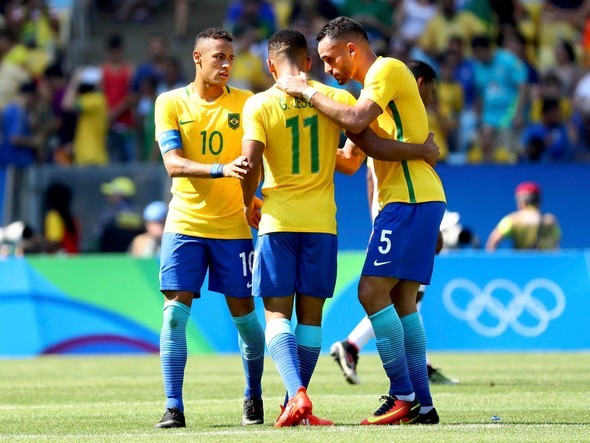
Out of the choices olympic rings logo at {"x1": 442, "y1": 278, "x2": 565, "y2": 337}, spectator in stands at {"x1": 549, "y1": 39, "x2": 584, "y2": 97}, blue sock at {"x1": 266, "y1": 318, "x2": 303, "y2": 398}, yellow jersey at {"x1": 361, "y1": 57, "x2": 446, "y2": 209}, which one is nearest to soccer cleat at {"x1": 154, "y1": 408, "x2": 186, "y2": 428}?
blue sock at {"x1": 266, "y1": 318, "x2": 303, "y2": 398}

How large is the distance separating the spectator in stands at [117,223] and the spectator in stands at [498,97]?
5.33 metres

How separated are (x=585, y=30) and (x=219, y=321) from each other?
973 centimetres

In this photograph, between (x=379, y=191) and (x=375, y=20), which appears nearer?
(x=379, y=191)

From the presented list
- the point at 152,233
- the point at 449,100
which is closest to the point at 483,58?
the point at 449,100

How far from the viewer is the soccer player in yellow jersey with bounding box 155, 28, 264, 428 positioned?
837cm

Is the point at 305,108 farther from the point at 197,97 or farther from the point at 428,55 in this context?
the point at 428,55

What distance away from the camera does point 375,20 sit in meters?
22.5

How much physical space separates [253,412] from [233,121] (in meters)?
1.81

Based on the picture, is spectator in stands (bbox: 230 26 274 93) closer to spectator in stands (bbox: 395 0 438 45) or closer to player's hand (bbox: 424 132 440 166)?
spectator in stands (bbox: 395 0 438 45)

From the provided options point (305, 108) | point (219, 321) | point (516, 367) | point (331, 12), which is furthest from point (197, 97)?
point (331, 12)

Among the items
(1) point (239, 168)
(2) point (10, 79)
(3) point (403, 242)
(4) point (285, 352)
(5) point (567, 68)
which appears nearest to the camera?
(1) point (239, 168)

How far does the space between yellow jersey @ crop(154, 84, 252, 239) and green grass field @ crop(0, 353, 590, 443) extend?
1.23 m

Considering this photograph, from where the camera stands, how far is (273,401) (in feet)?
33.0

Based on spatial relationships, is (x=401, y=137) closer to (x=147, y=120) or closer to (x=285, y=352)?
(x=285, y=352)
